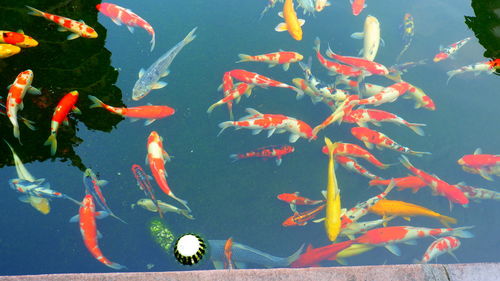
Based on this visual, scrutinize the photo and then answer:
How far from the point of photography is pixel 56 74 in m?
3.41

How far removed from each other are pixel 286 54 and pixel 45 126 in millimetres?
2389

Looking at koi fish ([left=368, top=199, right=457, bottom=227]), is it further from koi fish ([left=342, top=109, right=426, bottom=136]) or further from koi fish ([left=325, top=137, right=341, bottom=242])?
koi fish ([left=342, top=109, right=426, bottom=136])

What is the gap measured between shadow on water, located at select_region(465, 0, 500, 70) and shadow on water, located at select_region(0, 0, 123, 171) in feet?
13.5

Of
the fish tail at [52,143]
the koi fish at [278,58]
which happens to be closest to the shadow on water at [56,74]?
the fish tail at [52,143]

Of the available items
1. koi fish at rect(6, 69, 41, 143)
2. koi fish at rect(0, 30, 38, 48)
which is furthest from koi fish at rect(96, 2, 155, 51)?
koi fish at rect(6, 69, 41, 143)

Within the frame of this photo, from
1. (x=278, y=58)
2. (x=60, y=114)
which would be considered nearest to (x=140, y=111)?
(x=60, y=114)

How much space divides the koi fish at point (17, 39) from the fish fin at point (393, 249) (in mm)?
3651

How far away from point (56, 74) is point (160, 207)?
5.57 ft

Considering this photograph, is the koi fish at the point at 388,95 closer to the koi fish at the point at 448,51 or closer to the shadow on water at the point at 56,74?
the koi fish at the point at 448,51

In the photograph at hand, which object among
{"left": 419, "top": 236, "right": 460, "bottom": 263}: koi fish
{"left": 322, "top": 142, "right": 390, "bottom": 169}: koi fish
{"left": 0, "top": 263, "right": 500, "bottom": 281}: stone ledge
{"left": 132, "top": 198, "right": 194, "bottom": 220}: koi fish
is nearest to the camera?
{"left": 0, "top": 263, "right": 500, "bottom": 281}: stone ledge

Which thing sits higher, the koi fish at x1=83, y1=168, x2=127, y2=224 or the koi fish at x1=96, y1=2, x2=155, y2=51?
the koi fish at x1=96, y1=2, x2=155, y2=51

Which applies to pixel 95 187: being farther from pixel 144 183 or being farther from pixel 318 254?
pixel 318 254

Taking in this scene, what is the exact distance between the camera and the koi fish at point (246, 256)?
263 centimetres

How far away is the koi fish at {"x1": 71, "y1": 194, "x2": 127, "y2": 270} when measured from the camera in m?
2.60
